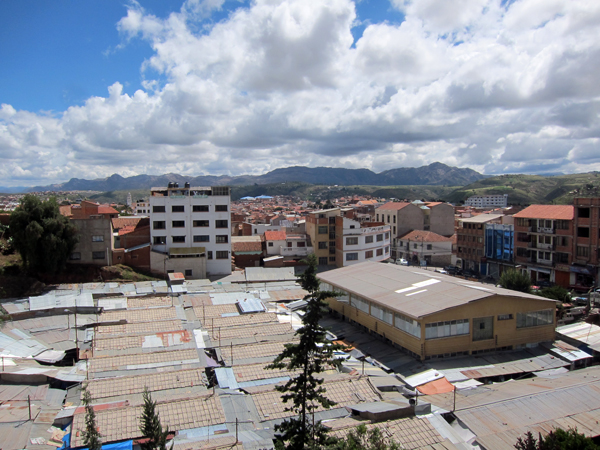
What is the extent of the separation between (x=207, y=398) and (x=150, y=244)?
103ft

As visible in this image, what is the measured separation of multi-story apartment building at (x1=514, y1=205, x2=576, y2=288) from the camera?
150 ft

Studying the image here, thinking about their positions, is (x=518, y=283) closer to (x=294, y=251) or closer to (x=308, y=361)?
(x=294, y=251)

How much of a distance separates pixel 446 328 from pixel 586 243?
1256 inches

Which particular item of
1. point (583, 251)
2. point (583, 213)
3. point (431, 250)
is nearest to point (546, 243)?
point (583, 251)

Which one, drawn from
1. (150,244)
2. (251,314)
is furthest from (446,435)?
(150,244)

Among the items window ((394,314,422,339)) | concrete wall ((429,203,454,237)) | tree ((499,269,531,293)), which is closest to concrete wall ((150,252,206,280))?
window ((394,314,422,339))

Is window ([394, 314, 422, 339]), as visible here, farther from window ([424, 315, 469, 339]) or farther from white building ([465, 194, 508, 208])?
white building ([465, 194, 508, 208])

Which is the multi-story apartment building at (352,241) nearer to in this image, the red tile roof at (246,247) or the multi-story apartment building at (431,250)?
the red tile roof at (246,247)

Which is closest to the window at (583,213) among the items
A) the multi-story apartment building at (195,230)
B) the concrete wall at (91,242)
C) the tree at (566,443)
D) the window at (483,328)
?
the window at (483,328)

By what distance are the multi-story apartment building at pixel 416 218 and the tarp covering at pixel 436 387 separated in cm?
4957

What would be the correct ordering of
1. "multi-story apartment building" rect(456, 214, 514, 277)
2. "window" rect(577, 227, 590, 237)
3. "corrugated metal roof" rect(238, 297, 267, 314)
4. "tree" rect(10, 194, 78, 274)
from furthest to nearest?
1. "multi-story apartment building" rect(456, 214, 514, 277)
2. "window" rect(577, 227, 590, 237)
3. "tree" rect(10, 194, 78, 274)
4. "corrugated metal roof" rect(238, 297, 267, 314)

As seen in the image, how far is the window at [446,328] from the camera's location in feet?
69.1

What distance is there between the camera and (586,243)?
4359cm

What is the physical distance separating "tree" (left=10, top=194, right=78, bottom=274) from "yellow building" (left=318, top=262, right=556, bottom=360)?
25.3 m
